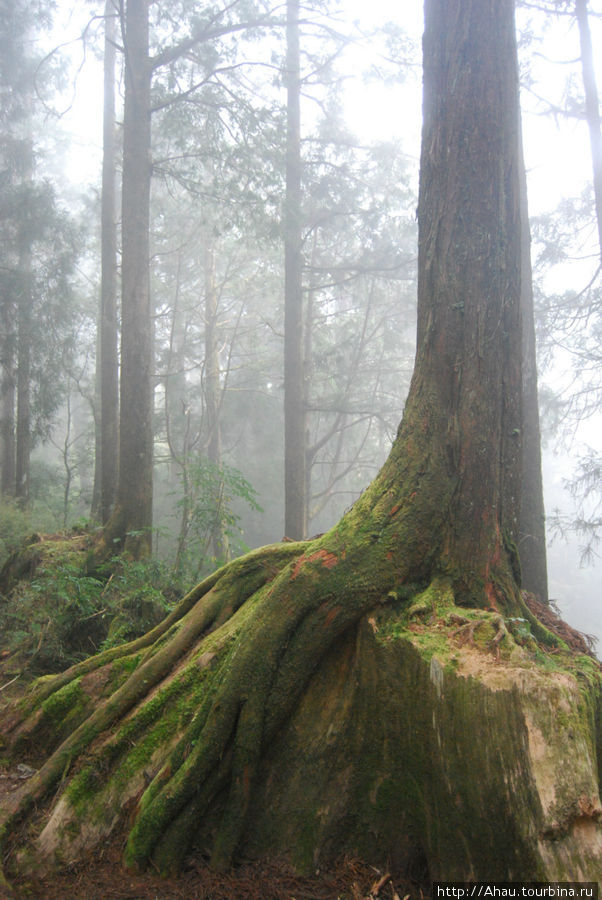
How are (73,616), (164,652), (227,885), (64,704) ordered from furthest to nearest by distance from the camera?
(73,616) → (64,704) → (164,652) → (227,885)

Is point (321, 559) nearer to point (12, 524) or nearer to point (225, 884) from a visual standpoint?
point (225, 884)

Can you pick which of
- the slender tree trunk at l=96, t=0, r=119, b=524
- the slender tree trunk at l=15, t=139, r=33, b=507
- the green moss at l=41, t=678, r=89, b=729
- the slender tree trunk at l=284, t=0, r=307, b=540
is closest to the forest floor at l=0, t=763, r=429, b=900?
the green moss at l=41, t=678, r=89, b=729

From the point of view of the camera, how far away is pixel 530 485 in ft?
25.8

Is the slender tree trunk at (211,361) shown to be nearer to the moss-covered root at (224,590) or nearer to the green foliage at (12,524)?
the green foliage at (12,524)

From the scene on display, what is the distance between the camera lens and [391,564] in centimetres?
361

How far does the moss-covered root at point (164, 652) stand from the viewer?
3.76 meters

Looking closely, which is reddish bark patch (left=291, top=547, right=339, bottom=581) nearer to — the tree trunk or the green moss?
the green moss

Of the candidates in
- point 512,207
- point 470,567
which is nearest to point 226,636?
point 470,567

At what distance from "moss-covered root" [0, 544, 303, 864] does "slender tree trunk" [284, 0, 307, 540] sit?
928cm

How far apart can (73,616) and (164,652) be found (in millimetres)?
2816

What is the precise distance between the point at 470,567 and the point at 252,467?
22474 mm

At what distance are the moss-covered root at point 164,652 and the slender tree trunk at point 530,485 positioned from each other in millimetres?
3985

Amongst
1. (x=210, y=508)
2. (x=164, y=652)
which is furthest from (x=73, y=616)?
(x=164, y=652)

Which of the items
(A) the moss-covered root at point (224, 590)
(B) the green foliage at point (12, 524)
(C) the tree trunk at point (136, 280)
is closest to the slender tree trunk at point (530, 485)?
(A) the moss-covered root at point (224, 590)
